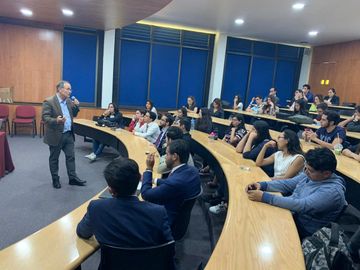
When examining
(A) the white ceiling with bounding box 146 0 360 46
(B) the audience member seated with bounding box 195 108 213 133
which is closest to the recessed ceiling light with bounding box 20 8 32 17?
(A) the white ceiling with bounding box 146 0 360 46

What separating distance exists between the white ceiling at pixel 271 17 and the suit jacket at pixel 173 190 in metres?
4.60

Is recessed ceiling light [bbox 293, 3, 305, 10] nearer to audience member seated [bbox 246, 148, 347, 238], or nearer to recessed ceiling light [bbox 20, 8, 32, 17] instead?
audience member seated [bbox 246, 148, 347, 238]

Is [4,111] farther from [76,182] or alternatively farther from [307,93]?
[307,93]

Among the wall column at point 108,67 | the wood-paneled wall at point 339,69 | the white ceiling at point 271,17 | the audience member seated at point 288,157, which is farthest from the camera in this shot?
the wood-paneled wall at point 339,69

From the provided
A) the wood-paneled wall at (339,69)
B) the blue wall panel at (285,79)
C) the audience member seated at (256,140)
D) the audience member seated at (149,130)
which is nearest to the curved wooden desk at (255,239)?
the audience member seated at (256,140)

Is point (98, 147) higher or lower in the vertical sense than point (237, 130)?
lower

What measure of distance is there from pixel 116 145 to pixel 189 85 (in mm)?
5079

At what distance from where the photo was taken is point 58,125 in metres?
3.77

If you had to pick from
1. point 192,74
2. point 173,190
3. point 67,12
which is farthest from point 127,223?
point 192,74

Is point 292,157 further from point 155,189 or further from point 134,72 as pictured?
point 134,72

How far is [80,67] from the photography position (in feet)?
25.8

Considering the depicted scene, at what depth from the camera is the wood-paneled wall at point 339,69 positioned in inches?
359

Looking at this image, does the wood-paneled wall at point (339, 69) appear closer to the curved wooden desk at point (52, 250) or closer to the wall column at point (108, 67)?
the wall column at point (108, 67)

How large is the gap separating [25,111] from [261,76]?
23.9 feet
